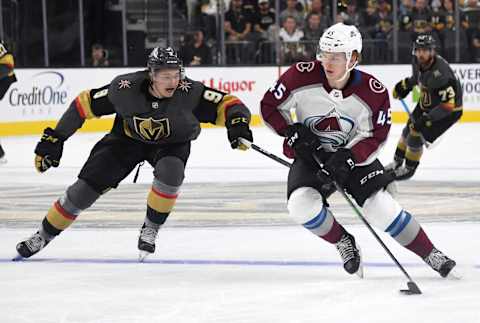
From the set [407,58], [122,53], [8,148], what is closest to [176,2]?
[122,53]

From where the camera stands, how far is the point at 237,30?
1434cm

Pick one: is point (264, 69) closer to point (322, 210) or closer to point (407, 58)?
point (407, 58)

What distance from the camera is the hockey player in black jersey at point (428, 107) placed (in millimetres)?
8219

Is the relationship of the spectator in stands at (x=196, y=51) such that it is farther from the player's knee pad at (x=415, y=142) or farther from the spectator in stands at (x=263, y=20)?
the player's knee pad at (x=415, y=142)

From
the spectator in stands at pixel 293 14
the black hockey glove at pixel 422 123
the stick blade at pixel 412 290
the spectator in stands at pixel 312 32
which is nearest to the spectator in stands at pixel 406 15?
the spectator in stands at pixel 312 32

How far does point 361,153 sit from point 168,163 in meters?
0.95

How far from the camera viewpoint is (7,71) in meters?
10.3

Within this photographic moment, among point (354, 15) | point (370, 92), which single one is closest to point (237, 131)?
point (370, 92)

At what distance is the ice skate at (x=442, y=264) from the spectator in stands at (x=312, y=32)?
392 inches

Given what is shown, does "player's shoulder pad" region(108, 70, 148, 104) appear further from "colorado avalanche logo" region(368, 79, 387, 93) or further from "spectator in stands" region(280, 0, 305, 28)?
"spectator in stands" region(280, 0, 305, 28)

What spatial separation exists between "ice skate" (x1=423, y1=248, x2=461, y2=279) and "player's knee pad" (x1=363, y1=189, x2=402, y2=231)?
23 cm

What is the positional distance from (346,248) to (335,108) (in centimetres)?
57

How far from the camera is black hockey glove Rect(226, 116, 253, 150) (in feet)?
15.5

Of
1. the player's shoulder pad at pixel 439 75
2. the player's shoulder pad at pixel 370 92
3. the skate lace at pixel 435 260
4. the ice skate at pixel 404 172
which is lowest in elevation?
the ice skate at pixel 404 172
